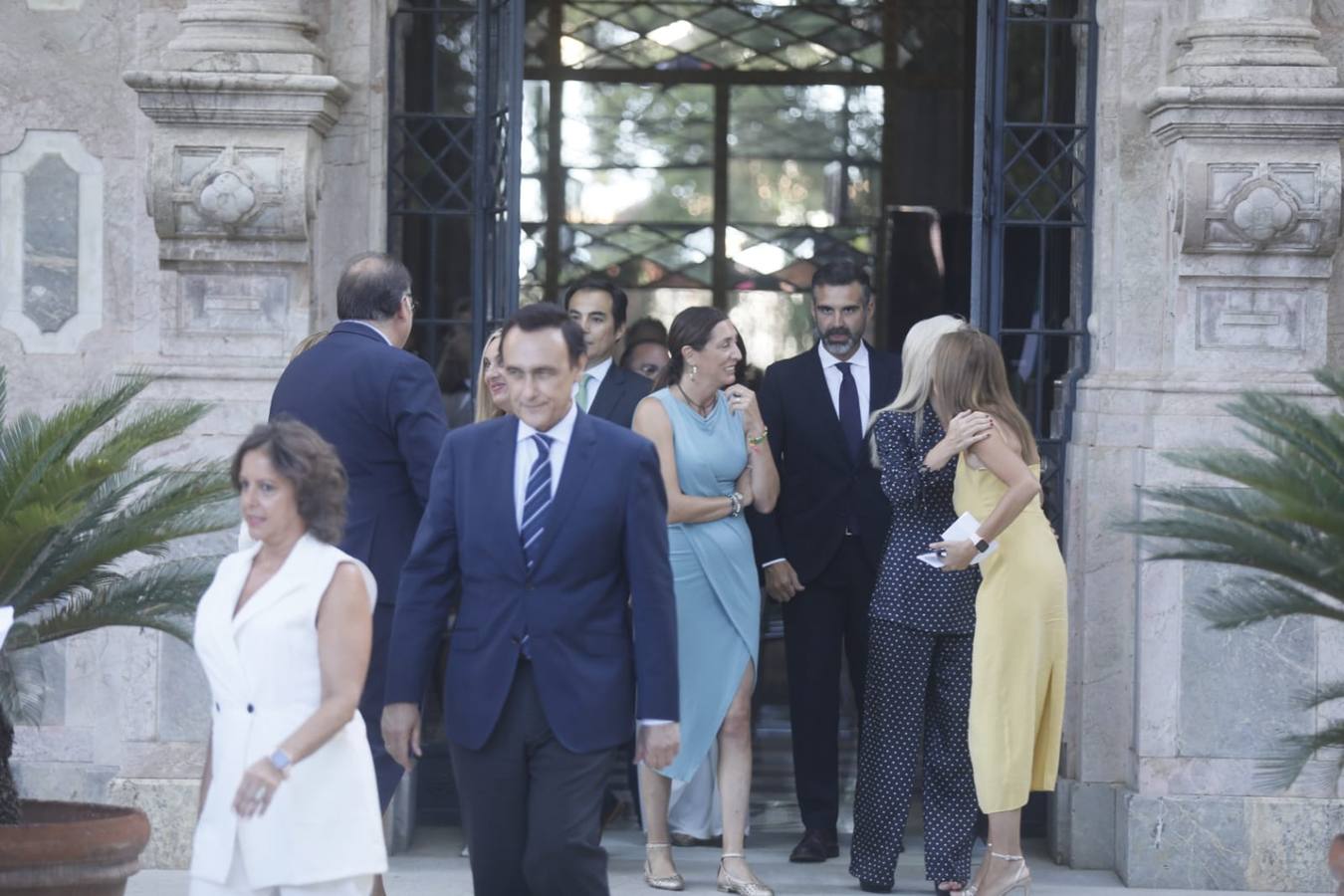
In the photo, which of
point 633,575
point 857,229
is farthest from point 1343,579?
point 857,229

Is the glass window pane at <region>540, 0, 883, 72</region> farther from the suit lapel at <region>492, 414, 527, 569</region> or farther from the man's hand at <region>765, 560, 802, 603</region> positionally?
the suit lapel at <region>492, 414, 527, 569</region>

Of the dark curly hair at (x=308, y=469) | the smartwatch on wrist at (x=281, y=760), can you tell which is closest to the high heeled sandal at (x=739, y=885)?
the dark curly hair at (x=308, y=469)

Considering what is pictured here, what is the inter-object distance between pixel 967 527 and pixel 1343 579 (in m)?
1.45

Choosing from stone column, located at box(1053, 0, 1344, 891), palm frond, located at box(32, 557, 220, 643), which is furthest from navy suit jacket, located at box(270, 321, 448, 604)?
stone column, located at box(1053, 0, 1344, 891)

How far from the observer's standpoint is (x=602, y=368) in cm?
779

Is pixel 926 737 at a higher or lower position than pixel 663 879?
higher

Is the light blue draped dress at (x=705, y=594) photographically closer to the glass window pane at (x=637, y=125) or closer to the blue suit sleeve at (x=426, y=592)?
the blue suit sleeve at (x=426, y=592)

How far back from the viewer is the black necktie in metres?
7.82

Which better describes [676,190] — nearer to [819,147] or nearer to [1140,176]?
[819,147]

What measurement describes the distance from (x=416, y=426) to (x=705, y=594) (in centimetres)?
162

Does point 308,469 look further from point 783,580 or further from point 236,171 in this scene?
point 783,580

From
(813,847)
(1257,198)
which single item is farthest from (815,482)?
(1257,198)

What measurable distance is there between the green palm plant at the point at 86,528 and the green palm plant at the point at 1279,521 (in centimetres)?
263

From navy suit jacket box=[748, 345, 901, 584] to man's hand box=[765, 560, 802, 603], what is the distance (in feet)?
0.12
